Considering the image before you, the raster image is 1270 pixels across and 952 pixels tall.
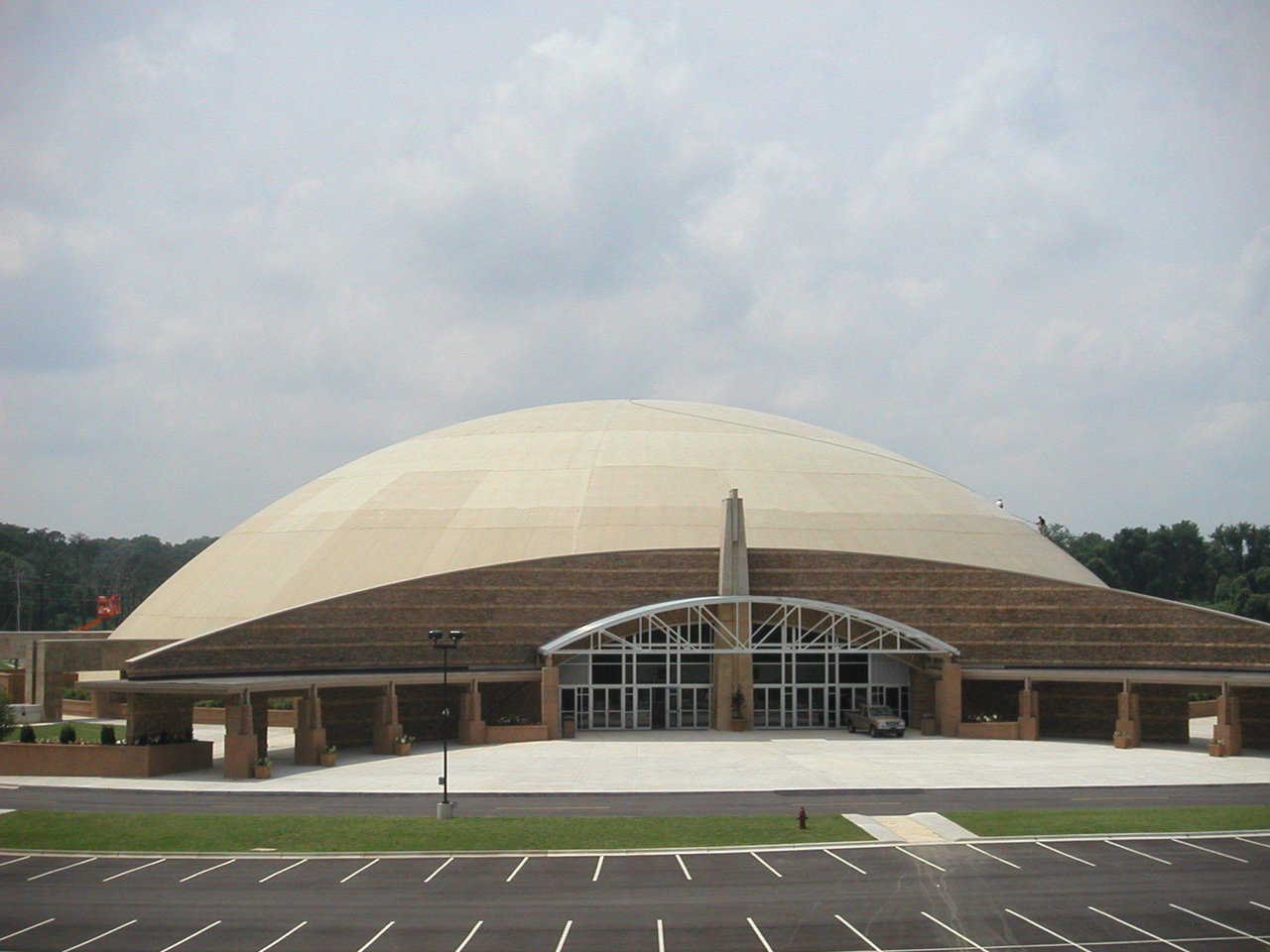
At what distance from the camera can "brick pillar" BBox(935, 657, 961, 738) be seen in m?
55.1

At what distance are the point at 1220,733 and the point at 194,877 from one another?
37628 mm

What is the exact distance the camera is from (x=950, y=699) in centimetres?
5525

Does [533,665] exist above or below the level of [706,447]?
below

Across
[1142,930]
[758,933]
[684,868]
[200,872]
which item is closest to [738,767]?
[684,868]

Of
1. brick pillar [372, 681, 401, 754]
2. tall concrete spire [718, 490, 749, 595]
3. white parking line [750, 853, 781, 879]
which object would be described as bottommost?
white parking line [750, 853, 781, 879]

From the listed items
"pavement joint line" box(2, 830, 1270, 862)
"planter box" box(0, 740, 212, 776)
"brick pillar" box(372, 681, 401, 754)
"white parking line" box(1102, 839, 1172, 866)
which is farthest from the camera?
"brick pillar" box(372, 681, 401, 754)

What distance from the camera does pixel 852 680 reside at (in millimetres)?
58281

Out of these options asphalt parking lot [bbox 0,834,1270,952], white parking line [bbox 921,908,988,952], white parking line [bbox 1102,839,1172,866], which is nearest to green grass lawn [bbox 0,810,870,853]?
asphalt parking lot [bbox 0,834,1270,952]

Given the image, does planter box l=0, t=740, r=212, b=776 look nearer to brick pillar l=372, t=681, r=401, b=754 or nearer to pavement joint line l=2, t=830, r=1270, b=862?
brick pillar l=372, t=681, r=401, b=754

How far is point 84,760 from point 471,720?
15040mm

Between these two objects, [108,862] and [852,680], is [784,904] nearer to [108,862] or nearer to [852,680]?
[108,862]

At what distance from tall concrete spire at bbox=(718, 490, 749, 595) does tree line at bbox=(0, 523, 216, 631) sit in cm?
8832

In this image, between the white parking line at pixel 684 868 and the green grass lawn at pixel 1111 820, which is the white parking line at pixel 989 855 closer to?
the green grass lawn at pixel 1111 820

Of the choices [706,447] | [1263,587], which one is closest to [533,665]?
[706,447]
